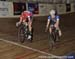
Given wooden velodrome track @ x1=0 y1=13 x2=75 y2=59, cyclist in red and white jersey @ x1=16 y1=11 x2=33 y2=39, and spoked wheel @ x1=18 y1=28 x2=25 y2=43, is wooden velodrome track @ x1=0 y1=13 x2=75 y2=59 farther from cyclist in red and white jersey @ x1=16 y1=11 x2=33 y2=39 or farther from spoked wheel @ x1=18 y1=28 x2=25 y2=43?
cyclist in red and white jersey @ x1=16 y1=11 x2=33 y2=39

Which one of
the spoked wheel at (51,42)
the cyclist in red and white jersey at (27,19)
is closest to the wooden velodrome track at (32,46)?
the spoked wheel at (51,42)

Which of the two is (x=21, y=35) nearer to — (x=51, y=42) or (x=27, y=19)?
(x=27, y=19)

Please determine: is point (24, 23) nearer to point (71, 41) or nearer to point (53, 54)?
point (53, 54)

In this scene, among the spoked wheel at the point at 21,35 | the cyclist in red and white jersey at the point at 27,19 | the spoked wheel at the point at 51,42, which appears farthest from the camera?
the spoked wheel at the point at 21,35

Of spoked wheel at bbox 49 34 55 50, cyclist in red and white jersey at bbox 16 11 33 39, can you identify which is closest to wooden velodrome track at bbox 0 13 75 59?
spoked wheel at bbox 49 34 55 50

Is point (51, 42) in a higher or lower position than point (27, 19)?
lower

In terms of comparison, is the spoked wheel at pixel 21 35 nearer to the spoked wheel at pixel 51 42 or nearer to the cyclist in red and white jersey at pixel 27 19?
the cyclist in red and white jersey at pixel 27 19

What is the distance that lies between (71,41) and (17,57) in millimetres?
1908

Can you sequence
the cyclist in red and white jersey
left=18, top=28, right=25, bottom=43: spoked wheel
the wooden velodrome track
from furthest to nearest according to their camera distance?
left=18, top=28, right=25, bottom=43: spoked wheel < the cyclist in red and white jersey < the wooden velodrome track

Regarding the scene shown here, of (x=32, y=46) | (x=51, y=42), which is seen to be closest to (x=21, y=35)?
(x=32, y=46)

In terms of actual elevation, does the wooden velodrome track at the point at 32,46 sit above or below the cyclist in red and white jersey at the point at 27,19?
below

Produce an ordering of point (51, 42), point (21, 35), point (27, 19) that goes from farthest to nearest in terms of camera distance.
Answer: point (21, 35)
point (27, 19)
point (51, 42)

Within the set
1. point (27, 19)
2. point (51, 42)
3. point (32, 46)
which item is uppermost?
point (27, 19)

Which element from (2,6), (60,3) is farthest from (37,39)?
(60,3)
